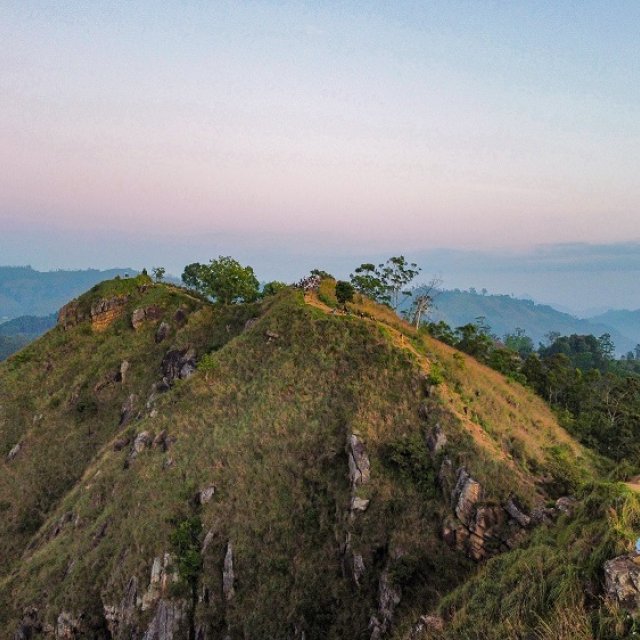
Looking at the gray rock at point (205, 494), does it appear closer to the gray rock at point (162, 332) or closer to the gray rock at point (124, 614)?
the gray rock at point (124, 614)

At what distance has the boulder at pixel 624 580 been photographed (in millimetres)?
13891

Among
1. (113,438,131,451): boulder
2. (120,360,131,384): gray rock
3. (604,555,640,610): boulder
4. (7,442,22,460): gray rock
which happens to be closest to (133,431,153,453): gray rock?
(113,438,131,451): boulder

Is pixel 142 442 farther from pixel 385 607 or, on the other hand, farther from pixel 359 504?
pixel 385 607

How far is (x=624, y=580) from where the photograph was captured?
14.3 metres

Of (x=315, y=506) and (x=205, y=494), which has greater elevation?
(x=315, y=506)

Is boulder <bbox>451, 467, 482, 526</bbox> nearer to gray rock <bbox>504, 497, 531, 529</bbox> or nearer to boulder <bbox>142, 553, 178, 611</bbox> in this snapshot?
gray rock <bbox>504, 497, 531, 529</bbox>

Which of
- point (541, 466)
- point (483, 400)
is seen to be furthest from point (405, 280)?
point (541, 466)

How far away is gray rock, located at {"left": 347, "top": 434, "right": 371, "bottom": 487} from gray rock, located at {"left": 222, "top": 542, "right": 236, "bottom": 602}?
1036 cm

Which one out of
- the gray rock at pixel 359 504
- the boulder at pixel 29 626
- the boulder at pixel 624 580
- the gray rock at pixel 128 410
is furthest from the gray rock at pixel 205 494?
the boulder at pixel 624 580

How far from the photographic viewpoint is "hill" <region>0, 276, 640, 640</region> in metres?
20.1

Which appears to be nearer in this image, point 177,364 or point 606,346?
point 177,364

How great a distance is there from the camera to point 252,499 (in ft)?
110

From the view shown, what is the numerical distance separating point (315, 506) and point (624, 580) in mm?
21812

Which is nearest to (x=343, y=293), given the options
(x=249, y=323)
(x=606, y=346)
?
(x=249, y=323)
